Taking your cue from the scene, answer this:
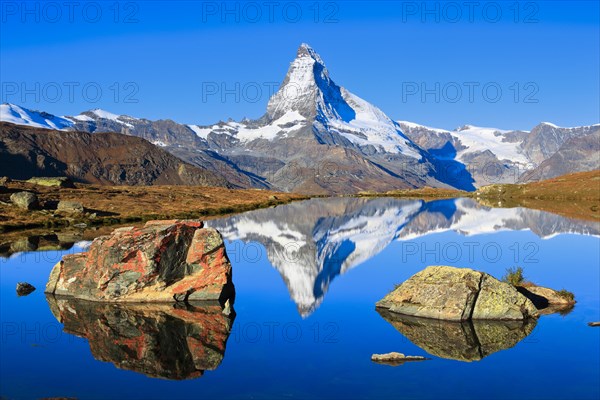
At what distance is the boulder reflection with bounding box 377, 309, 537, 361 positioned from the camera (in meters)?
24.8

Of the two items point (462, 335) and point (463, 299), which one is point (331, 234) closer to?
point (463, 299)

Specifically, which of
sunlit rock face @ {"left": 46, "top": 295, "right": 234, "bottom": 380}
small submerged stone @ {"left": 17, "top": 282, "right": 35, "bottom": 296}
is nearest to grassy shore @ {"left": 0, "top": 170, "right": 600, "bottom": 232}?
small submerged stone @ {"left": 17, "top": 282, "right": 35, "bottom": 296}

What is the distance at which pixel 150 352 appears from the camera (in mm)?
25000

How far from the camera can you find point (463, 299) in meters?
29.3

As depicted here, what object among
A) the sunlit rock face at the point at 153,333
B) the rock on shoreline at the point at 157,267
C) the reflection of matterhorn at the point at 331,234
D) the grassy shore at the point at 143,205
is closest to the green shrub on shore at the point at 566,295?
the reflection of matterhorn at the point at 331,234

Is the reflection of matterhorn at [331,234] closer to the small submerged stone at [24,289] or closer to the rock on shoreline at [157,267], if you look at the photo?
the rock on shoreline at [157,267]

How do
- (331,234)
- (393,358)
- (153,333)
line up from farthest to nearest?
1. (331,234)
2. (153,333)
3. (393,358)

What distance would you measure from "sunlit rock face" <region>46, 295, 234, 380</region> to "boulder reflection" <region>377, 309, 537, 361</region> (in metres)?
8.43

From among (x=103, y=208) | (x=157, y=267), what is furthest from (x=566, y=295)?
A: (x=103, y=208)

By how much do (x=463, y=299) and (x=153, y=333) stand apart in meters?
14.6

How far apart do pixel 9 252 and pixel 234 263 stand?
76.4 feet

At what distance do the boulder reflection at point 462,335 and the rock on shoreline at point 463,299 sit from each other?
445 mm

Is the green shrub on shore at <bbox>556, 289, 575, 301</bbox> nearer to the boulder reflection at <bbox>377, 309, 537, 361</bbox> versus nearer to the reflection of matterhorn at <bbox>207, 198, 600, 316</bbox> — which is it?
the boulder reflection at <bbox>377, 309, 537, 361</bbox>

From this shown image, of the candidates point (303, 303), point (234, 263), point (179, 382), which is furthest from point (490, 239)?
point (179, 382)
